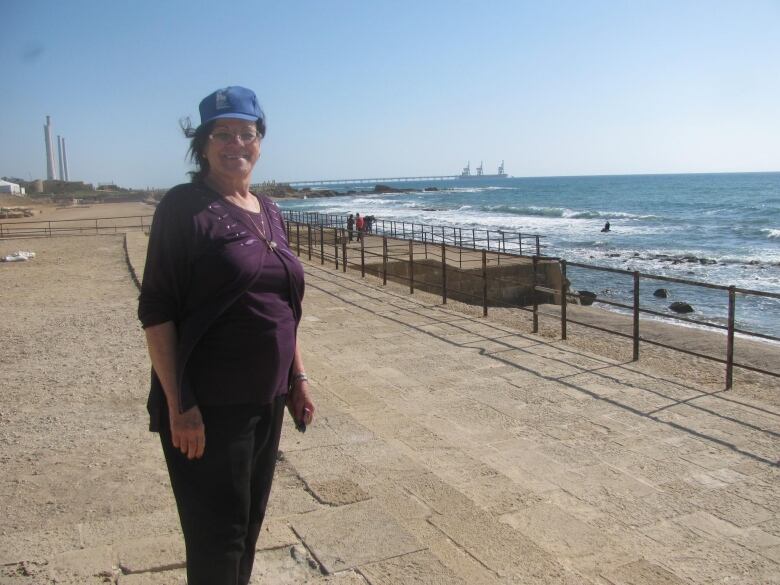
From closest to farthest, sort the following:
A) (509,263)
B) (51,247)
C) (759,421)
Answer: (759,421)
(509,263)
(51,247)

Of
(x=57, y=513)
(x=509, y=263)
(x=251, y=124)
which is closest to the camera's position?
(x=251, y=124)

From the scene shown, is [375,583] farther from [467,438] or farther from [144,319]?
[467,438]

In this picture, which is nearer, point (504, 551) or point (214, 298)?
point (214, 298)

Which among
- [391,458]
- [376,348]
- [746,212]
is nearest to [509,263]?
[376,348]

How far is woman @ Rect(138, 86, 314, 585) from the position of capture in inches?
74.5

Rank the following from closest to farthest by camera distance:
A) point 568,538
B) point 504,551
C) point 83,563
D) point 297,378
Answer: point 297,378, point 83,563, point 504,551, point 568,538

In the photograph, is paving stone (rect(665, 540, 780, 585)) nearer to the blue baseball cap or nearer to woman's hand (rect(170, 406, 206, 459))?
woman's hand (rect(170, 406, 206, 459))

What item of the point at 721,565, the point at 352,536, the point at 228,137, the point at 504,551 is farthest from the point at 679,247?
Answer: the point at 228,137

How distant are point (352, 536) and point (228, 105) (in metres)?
1.86

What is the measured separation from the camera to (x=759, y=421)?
16.5 ft

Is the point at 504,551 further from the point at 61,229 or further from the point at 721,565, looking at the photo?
the point at 61,229

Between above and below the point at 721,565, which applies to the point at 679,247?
below

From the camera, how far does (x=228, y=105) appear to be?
6.80 ft

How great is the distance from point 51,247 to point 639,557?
73.3 feet
